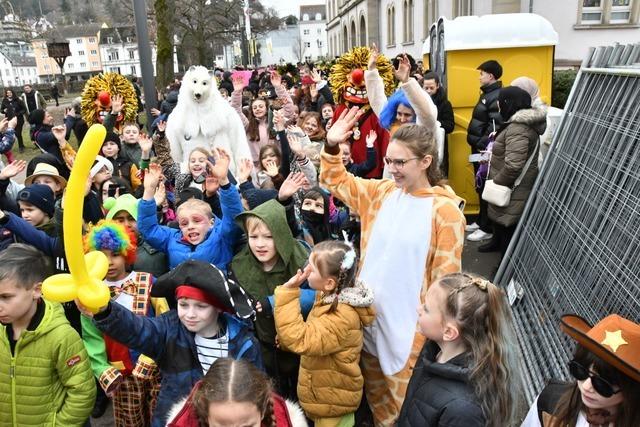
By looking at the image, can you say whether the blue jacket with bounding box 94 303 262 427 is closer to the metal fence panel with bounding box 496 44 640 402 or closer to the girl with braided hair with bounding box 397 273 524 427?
the girl with braided hair with bounding box 397 273 524 427

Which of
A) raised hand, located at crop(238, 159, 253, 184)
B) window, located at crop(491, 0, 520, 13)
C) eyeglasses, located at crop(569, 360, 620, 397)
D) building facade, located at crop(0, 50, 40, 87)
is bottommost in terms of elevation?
eyeglasses, located at crop(569, 360, 620, 397)

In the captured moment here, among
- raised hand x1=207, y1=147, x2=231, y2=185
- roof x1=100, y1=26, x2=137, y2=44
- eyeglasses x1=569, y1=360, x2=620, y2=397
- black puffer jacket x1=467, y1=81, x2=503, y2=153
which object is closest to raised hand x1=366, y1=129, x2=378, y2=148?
black puffer jacket x1=467, y1=81, x2=503, y2=153

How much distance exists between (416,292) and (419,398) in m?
0.74

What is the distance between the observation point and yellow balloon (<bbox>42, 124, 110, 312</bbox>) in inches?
52.4

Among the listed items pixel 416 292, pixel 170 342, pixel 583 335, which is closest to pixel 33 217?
pixel 170 342

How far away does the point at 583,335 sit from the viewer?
1636 millimetres

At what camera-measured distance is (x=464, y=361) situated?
201cm

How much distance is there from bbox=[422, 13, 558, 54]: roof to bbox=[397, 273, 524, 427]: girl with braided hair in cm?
518

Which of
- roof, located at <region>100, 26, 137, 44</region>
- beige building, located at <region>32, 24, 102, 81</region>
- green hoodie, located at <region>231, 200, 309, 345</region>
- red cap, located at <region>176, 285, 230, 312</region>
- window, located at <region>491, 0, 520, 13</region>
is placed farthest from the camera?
beige building, located at <region>32, 24, 102, 81</region>

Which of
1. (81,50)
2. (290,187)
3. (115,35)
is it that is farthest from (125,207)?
(81,50)

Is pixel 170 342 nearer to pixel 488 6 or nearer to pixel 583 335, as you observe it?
pixel 583 335

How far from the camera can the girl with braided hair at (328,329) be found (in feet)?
8.04

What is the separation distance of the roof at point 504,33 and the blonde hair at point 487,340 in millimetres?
5151

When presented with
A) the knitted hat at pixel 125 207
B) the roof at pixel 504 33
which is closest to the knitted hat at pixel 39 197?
the knitted hat at pixel 125 207
